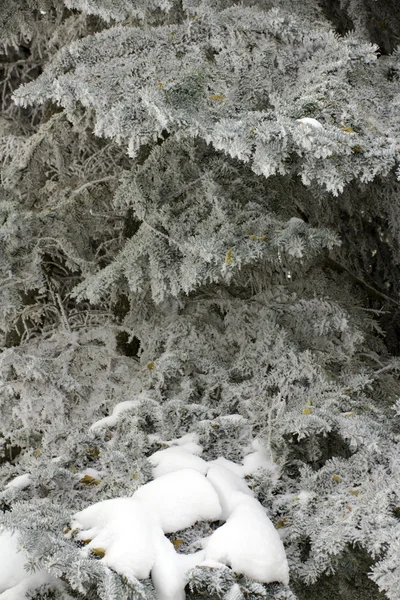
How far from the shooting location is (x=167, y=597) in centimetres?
171

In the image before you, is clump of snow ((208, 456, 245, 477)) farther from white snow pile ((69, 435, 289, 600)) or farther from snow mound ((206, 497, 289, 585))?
snow mound ((206, 497, 289, 585))

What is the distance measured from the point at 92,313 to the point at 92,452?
160 cm

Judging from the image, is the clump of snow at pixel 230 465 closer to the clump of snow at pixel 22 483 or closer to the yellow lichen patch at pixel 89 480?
the yellow lichen patch at pixel 89 480

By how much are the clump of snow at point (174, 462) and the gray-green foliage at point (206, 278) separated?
0.07m

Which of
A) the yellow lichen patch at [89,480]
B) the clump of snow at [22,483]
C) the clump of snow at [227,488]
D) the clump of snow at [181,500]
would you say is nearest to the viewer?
the clump of snow at [181,500]

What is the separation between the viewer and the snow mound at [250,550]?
1829 millimetres

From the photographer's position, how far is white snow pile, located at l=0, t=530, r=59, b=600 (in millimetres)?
1653

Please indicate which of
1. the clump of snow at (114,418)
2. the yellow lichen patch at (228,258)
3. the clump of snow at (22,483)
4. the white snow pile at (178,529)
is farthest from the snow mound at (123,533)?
the yellow lichen patch at (228,258)

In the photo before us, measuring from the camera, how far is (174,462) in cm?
238

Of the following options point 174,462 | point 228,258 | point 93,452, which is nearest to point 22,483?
point 93,452

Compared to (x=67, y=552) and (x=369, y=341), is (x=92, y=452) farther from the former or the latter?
(x=369, y=341)

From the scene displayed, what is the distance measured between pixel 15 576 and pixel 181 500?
582mm

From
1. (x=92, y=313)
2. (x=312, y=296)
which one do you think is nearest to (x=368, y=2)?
(x=312, y=296)

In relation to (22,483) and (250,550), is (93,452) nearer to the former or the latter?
(22,483)
